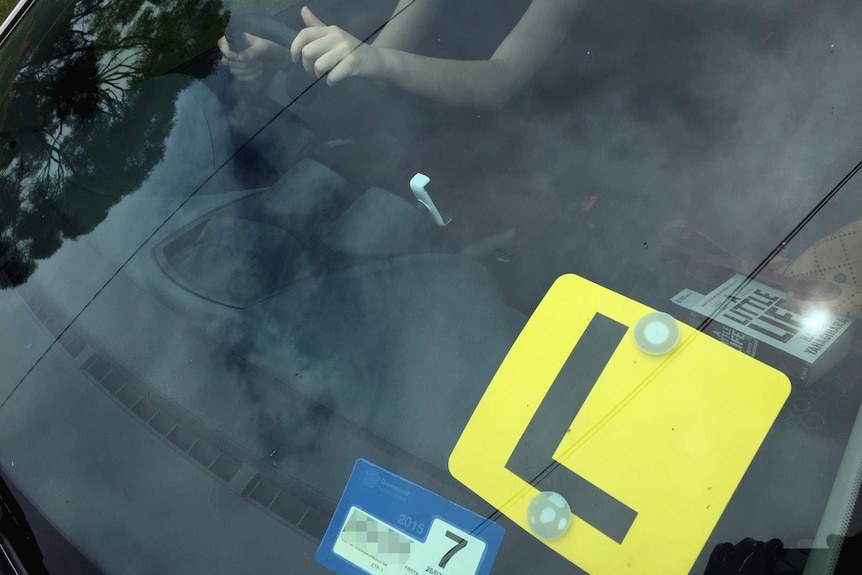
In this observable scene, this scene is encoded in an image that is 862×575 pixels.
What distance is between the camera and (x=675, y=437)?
0.89 m

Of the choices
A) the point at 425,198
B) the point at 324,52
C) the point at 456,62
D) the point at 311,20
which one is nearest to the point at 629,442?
the point at 425,198

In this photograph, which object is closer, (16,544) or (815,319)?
(815,319)

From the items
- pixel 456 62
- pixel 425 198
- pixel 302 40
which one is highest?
pixel 456 62

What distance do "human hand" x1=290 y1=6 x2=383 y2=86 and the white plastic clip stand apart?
1.03ft

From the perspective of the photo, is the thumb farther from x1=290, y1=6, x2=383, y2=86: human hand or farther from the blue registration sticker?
the blue registration sticker

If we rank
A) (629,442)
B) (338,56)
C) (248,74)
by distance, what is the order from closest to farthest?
1. (629,442)
2. (338,56)
3. (248,74)

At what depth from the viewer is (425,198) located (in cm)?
118

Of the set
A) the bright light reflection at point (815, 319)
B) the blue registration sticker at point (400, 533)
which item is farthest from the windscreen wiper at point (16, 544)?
the bright light reflection at point (815, 319)

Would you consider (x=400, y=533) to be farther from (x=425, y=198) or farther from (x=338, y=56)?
(x=338, y=56)

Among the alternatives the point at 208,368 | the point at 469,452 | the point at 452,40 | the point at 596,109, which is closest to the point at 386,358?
the point at 469,452

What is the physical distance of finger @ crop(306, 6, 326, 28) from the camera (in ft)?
4.70

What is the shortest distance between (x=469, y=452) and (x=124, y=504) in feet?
2.04

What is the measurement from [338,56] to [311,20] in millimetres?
174

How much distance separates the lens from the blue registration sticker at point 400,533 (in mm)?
930
